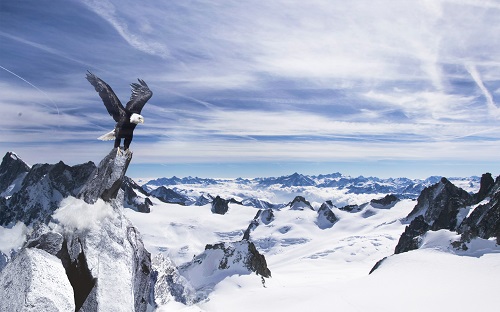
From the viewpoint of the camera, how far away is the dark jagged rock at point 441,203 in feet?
326

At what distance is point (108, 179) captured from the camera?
1493 centimetres

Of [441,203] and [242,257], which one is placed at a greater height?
[441,203]

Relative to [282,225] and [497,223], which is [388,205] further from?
[497,223]

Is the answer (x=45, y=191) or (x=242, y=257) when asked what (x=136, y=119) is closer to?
(x=242, y=257)

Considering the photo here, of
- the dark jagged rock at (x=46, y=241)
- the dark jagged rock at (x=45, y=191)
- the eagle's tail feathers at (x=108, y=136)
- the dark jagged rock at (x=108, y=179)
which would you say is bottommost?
the dark jagged rock at (x=45, y=191)

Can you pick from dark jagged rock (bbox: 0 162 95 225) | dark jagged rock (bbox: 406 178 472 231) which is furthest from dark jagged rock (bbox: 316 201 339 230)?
dark jagged rock (bbox: 0 162 95 225)

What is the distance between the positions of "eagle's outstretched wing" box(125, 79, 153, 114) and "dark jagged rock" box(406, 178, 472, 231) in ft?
303

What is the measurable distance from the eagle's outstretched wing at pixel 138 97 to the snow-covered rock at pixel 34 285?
20.4ft

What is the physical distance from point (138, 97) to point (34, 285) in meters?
8.15

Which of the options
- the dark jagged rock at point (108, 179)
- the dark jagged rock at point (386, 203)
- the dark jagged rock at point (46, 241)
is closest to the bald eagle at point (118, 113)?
the dark jagged rock at point (108, 179)

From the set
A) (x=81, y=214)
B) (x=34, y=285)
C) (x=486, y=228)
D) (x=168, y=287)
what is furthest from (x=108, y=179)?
(x=486, y=228)

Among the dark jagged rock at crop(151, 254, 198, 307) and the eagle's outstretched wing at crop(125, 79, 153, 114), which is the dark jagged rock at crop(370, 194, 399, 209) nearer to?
the dark jagged rock at crop(151, 254, 198, 307)

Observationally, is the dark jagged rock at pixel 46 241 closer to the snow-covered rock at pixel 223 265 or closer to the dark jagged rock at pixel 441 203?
the snow-covered rock at pixel 223 265

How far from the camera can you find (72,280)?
12578 mm
